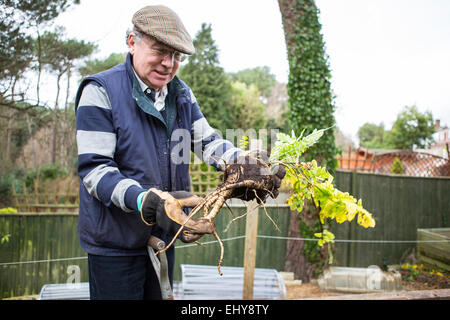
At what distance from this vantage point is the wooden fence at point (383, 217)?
19.4ft

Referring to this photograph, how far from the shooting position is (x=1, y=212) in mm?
4441

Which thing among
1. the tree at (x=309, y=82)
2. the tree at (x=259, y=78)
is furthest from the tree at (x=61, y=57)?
the tree at (x=259, y=78)

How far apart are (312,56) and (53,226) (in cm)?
469

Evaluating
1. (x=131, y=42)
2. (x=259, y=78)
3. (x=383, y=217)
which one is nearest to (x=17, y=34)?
(x=131, y=42)

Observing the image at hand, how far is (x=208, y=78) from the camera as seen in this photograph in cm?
1861

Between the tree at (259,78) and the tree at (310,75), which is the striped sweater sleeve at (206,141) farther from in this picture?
the tree at (259,78)

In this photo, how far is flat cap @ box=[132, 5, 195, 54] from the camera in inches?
A: 59.4

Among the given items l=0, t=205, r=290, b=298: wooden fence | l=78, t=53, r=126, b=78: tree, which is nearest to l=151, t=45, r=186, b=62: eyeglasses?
l=0, t=205, r=290, b=298: wooden fence

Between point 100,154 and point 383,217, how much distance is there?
5.75m

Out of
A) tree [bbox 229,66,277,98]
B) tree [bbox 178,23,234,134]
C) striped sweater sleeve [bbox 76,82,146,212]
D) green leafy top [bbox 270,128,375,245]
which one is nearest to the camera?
striped sweater sleeve [bbox 76,82,146,212]

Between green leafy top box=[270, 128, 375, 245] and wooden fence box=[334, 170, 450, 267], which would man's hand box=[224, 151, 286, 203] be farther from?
wooden fence box=[334, 170, 450, 267]

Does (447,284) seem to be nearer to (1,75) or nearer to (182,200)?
(182,200)

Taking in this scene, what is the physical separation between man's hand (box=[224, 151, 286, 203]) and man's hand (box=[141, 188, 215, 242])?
0.33 metres
